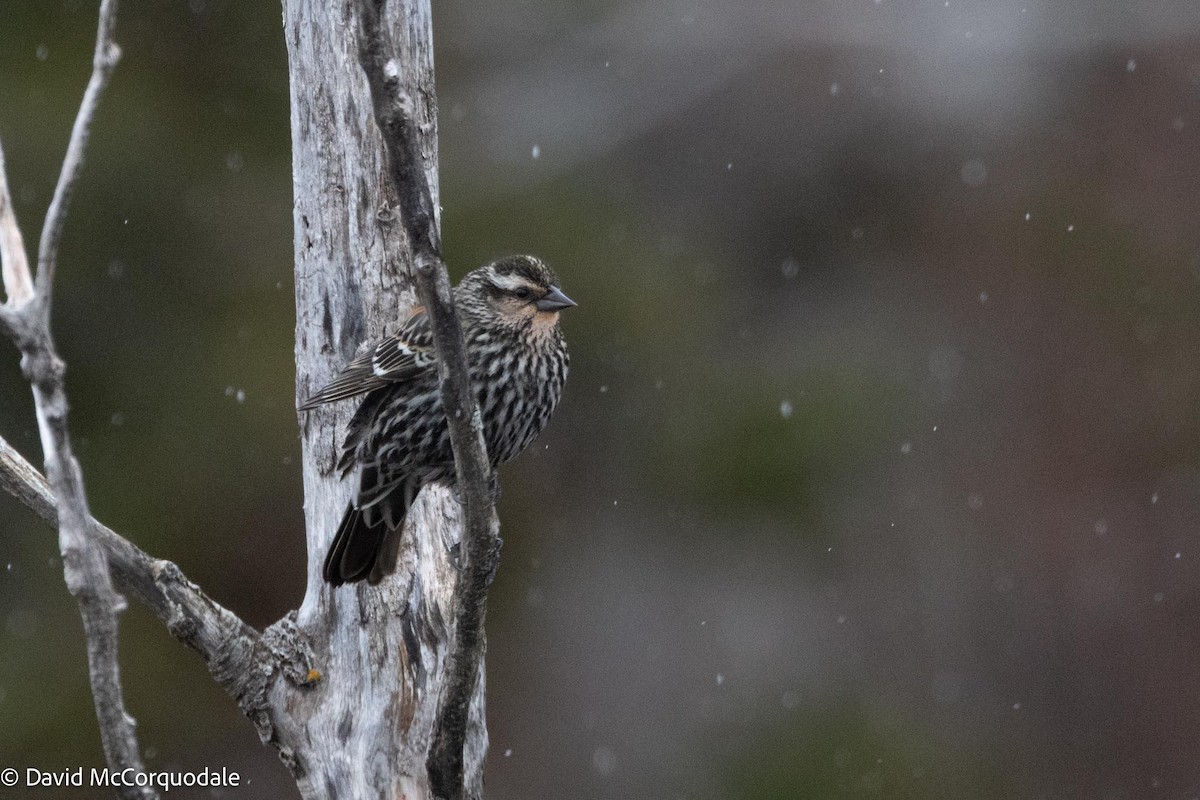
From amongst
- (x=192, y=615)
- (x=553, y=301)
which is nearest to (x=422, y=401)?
(x=553, y=301)

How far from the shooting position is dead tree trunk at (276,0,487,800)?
3656mm

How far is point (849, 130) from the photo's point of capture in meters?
8.70

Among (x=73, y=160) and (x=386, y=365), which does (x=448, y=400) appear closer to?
(x=73, y=160)

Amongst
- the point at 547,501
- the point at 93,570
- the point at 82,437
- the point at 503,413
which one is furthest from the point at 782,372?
the point at 93,570

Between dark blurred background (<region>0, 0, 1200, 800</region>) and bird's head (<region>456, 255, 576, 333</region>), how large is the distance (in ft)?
7.89

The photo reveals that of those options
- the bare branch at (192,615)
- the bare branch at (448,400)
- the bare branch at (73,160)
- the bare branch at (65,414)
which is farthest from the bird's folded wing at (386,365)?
the bare branch at (73,160)

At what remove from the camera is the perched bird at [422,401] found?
12.2 ft

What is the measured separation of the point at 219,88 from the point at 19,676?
2.69 meters

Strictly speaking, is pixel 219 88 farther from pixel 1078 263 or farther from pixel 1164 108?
pixel 1164 108

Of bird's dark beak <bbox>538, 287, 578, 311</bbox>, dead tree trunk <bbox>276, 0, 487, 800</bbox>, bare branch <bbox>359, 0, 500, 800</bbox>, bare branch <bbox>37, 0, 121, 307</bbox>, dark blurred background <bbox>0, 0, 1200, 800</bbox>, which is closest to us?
bare branch <bbox>37, 0, 121, 307</bbox>

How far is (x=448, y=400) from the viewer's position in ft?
8.98

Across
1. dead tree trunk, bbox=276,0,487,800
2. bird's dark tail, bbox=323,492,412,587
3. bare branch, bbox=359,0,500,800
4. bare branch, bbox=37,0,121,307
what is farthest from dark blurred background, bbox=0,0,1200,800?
bare branch, bbox=37,0,121,307

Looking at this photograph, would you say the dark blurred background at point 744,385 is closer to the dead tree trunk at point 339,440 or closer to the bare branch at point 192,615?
the dead tree trunk at point 339,440

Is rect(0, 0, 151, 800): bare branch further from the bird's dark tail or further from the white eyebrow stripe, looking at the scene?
the white eyebrow stripe
